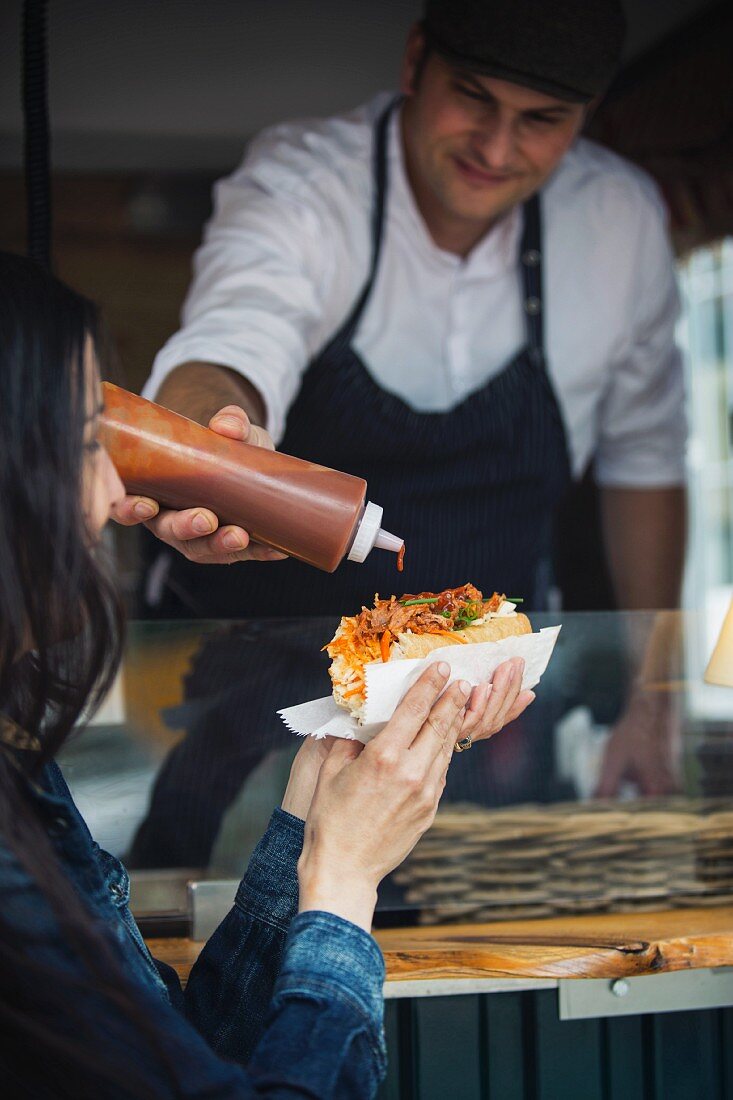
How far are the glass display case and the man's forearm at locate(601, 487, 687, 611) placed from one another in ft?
2.82

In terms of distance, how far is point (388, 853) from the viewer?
106 centimetres

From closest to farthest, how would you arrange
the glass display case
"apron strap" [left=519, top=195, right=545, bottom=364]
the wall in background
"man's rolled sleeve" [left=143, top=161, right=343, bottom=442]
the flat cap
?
the glass display case
"man's rolled sleeve" [left=143, top=161, right=343, bottom=442]
the flat cap
"apron strap" [left=519, top=195, right=545, bottom=364]
the wall in background

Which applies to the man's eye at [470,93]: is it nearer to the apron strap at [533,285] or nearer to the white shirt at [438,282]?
the white shirt at [438,282]

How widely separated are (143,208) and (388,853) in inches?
139

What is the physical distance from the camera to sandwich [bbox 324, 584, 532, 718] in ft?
3.97

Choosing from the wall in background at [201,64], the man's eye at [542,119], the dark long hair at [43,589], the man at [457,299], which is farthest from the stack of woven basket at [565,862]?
the wall in background at [201,64]

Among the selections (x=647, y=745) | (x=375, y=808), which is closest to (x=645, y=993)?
(x=647, y=745)

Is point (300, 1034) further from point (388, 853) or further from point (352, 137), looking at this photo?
point (352, 137)

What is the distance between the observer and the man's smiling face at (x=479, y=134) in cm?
202

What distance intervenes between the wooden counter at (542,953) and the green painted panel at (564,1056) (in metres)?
0.11

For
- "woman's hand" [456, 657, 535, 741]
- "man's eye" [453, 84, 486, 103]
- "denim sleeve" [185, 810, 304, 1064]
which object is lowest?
"denim sleeve" [185, 810, 304, 1064]

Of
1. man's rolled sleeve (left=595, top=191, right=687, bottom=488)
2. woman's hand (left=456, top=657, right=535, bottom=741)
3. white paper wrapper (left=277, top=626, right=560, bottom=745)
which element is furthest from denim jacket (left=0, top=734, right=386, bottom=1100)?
man's rolled sleeve (left=595, top=191, right=687, bottom=488)

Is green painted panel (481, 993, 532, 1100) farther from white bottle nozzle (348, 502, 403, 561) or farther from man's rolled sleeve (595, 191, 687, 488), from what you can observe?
man's rolled sleeve (595, 191, 687, 488)

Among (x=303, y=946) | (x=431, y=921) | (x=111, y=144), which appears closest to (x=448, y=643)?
(x=303, y=946)
